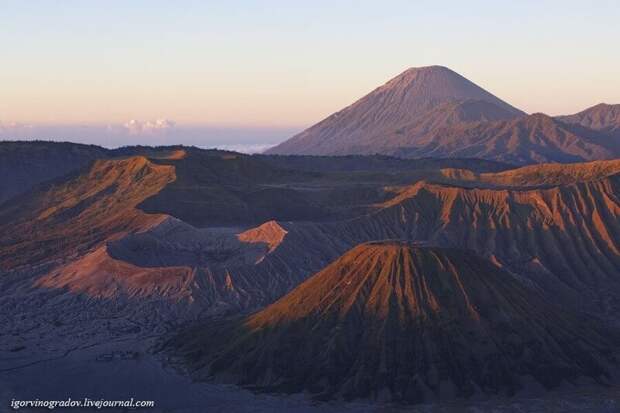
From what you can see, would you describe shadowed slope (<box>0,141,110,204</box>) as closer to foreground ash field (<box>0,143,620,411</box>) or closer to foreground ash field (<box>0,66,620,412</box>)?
foreground ash field (<box>0,66,620,412</box>)

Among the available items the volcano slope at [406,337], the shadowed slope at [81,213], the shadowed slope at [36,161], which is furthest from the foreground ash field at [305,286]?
the shadowed slope at [36,161]

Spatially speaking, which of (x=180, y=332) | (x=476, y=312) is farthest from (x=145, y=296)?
(x=476, y=312)

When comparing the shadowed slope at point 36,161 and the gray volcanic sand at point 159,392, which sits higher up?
the shadowed slope at point 36,161

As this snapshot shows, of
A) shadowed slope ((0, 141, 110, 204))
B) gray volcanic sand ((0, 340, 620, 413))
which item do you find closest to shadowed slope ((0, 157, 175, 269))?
shadowed slope ((0, 141, 110, 204))

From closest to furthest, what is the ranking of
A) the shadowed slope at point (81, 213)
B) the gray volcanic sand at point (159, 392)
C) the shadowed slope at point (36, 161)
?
1. the gray volcanic sand at point (159, 392)
2. the shadowed slope at point (81, 213)
3. the shadowed slope at point (36, 161)

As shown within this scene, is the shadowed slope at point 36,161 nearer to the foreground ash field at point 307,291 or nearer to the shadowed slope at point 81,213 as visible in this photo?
the foreground ash field at point 307,291

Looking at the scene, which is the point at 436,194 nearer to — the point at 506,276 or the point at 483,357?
the point at 506,276
